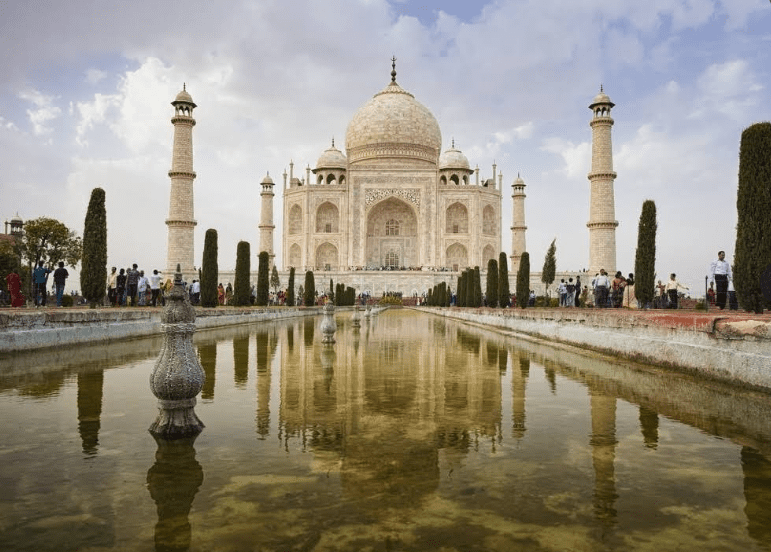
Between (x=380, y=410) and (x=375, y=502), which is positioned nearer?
(x=375, y=502)

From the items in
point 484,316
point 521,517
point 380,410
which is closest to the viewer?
point 521,517

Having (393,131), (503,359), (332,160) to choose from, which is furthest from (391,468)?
(332,160)

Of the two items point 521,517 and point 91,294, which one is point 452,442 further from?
point 91,294

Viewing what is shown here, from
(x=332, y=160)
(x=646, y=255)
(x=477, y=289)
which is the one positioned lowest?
(x=477, y=289)

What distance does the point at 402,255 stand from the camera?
41.9 meters

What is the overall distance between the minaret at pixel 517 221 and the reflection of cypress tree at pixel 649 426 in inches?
1538

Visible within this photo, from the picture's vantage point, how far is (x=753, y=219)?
5793 mm

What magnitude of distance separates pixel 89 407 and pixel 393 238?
39199mm

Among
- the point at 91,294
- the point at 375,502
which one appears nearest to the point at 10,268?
the point at 91,294

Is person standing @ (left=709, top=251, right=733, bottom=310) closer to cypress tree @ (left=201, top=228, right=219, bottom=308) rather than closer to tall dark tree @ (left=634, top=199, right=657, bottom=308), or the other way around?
tall dark tree @ (left=634, top=199, right=657, bottom=308)

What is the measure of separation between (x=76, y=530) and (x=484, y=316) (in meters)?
12.2

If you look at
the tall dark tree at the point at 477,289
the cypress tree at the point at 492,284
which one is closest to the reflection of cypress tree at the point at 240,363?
the cypress tree at the point at 492,284

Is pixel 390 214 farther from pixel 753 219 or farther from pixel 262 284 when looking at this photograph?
pixel 753 219

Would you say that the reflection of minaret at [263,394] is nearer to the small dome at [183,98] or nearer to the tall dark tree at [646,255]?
the tall dark tree at [646,255]
